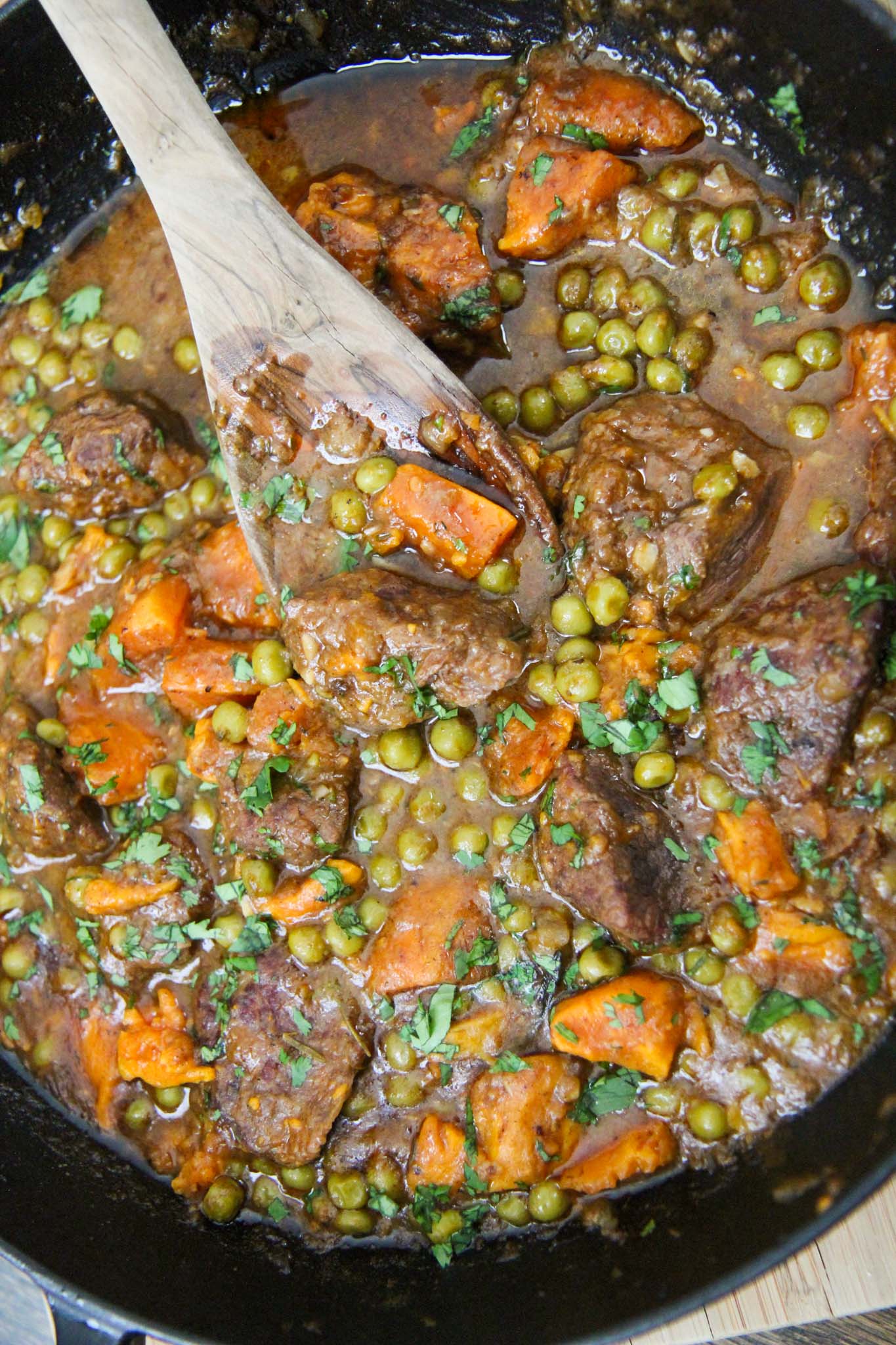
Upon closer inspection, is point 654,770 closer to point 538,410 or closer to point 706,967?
point 706,967

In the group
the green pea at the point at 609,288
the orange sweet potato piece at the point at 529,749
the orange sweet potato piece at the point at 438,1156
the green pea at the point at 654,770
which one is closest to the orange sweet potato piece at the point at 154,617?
the orange sweet potato piece at the point at 529,749

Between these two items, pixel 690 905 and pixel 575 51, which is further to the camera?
pixel 575 51

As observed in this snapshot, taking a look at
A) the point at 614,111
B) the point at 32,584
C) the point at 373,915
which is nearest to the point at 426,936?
the point at 373,915

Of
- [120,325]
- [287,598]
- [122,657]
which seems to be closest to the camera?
[287,598]

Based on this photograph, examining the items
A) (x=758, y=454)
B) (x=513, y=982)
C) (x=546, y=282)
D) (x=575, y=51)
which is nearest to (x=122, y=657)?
(x=513, y=982)

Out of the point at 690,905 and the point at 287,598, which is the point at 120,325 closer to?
the point at 287,598

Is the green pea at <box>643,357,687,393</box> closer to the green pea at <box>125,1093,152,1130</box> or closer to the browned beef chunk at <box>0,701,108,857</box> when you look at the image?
the browned beef chunk at <box>0,701,108,857</box>

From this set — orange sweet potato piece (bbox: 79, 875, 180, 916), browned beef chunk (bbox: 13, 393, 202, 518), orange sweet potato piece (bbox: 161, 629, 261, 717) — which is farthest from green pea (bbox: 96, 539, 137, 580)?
orange sweet potato piece (bbox: 79, 875, 180, 916)

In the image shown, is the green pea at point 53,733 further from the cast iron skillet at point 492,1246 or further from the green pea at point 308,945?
the cast iron skillet at point 492,1246
